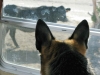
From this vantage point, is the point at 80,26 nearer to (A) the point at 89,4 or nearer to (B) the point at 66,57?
(B) the point at 66,57

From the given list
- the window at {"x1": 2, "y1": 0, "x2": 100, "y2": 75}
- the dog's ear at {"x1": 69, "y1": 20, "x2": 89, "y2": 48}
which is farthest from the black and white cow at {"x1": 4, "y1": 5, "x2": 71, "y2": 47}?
the dog's ear at {"x1": 69, "y1": 20, "x2": 89, "y2": 48}

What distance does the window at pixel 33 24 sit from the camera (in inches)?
78.1

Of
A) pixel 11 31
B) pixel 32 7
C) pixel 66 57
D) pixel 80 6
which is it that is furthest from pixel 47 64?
pixel 11 31

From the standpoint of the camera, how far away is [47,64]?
1.28 meters

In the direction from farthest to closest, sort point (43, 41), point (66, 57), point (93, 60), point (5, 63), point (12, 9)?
point (5, 63) → point (12, 9) → point (93, 60) → point (43, 41) → point (66, 57)

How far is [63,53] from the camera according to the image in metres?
1.21

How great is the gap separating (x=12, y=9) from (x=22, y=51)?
399 mm

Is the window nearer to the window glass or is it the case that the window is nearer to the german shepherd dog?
the window glass

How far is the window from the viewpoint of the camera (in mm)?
1984

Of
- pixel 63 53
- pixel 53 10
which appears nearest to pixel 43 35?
pixel 63 53

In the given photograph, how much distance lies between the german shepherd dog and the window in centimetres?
54

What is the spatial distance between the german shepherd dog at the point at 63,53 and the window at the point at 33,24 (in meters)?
0.54

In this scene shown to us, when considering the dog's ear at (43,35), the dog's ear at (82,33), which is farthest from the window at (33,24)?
the dog's ear at (43,35)

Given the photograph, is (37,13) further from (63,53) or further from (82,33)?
(63,53)
